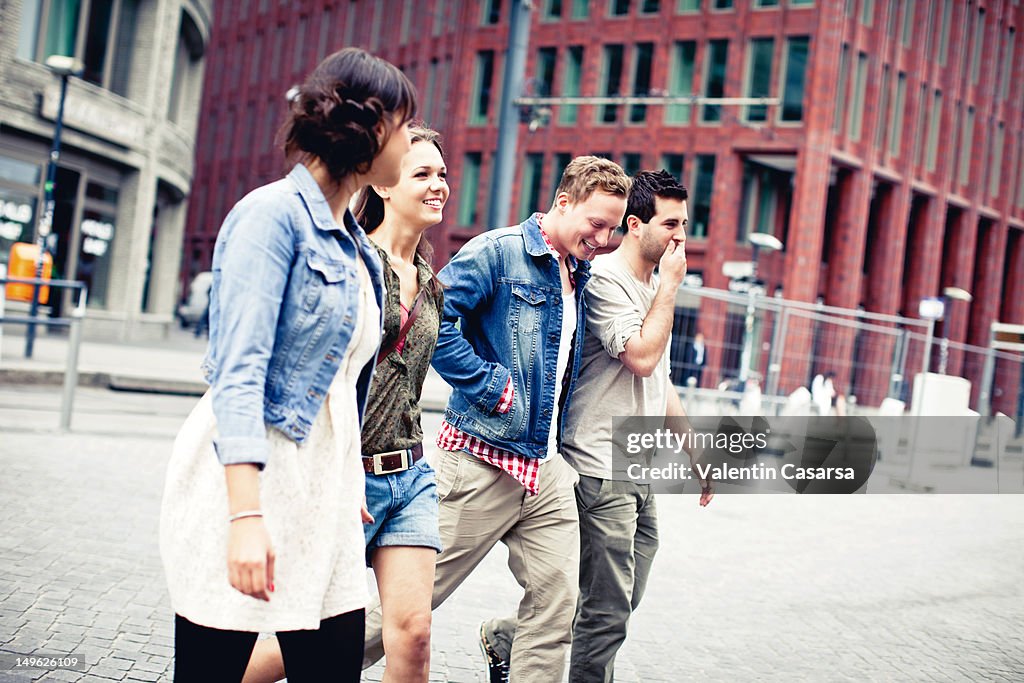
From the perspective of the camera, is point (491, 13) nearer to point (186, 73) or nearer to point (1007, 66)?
point (186, 73)

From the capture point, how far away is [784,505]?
12062 millimetres

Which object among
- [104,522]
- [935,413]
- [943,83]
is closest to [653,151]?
[943,83]

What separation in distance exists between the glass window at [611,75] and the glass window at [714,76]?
12.3ft

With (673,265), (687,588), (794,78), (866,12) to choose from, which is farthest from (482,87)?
(673,265)

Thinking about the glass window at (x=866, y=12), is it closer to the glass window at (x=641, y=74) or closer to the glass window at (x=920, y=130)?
the glass window at (x=920, y=130)

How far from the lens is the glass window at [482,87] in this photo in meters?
50.7

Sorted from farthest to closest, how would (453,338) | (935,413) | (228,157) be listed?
(228,157) < (935,413) < (453,338)

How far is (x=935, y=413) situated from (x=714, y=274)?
25.7 meters

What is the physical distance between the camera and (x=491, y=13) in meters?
51.0

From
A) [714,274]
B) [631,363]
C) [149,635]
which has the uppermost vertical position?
[714,274]

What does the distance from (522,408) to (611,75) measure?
147 ft

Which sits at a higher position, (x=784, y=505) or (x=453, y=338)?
(x=453, y=338)

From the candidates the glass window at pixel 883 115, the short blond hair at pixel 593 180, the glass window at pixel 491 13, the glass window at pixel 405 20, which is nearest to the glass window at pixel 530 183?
the glass window at pixel 491 13

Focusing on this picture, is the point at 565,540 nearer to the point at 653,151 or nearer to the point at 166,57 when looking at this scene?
the point at 166,57
